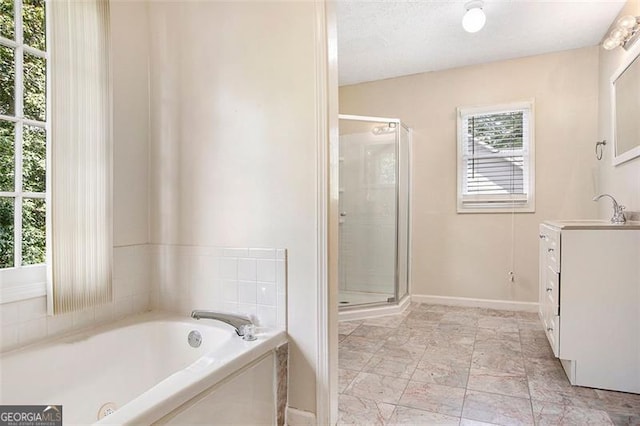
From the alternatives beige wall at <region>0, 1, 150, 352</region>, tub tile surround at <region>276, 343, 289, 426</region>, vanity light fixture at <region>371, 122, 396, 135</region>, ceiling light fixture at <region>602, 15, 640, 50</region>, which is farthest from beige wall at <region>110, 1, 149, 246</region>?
ceiling light fixture at <region>602, 15, 640, 50</region>

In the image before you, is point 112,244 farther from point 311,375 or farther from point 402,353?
point 402,353

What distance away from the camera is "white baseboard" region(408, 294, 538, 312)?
3590 mm

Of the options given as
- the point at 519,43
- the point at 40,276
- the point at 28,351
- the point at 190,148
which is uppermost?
the point at 519,43

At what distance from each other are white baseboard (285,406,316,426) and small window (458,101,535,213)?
2805 mm

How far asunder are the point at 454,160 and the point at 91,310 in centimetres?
342

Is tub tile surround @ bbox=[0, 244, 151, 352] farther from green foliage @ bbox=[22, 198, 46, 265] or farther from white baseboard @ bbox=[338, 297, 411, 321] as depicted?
white baseboard @ bbox=[338, 297, 411, 321]

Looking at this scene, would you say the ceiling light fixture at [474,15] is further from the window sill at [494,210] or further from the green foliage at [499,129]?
the window sill at [494,210]

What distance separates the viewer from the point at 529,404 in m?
1.90

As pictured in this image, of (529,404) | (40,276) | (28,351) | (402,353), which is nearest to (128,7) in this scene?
(40,276)

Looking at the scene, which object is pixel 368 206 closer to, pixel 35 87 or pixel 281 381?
pixel 281 381

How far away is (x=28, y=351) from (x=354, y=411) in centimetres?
144

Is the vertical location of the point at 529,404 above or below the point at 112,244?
below

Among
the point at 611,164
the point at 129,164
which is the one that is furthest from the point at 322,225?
the point at 611,164

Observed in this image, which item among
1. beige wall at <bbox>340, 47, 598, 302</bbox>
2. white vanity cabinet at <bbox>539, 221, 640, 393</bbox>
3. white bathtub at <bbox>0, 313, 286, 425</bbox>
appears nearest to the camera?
white bathtub at <bbox>0, 313, 286, 425</bbox>
